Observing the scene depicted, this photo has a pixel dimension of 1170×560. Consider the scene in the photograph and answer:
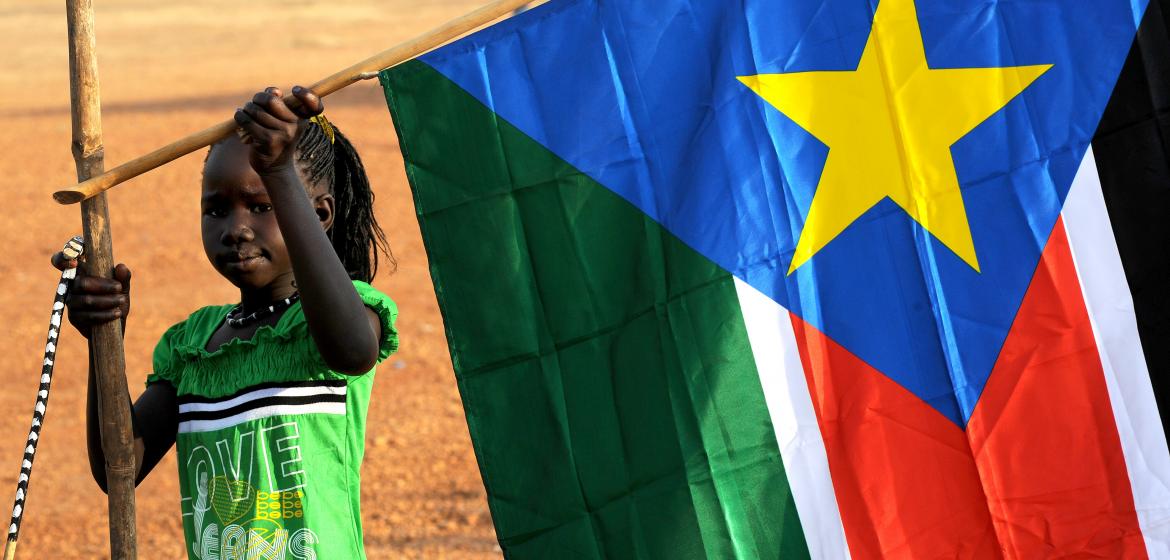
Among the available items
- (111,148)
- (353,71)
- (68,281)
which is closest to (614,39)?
(353,71)

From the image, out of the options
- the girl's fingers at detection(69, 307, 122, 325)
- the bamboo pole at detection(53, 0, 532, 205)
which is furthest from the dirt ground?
the bamboo pole at detection(53, 0, 532, 205)

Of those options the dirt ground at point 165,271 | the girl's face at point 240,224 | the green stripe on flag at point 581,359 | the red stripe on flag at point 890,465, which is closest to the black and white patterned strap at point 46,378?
the girl's face at point 240,224

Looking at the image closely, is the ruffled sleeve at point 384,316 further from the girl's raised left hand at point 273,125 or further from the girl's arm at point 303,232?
the girl's raised left hand at point 273,125

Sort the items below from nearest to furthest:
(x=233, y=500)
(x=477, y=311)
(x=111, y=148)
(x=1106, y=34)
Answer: (x=233, y=500), (x=477, y=311), (x=1106, y=34), (x=111, y=148)

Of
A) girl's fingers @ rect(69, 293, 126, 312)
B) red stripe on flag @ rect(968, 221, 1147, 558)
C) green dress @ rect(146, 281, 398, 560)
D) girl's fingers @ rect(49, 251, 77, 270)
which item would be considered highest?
girl's fingers @ rect(49, 251, 77, 270)

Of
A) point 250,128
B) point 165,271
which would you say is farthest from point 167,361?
point 165,271

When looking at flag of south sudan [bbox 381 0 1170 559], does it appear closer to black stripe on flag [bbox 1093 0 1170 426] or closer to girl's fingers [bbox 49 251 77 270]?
black stripe on flag [bbox 1093 0 1170 426]

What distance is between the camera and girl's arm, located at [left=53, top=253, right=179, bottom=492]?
264cm

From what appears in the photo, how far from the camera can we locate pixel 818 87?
118 inches

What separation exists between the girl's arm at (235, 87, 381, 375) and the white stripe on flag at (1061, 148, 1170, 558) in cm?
149

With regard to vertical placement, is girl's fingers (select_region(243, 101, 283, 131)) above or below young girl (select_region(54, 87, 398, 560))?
above

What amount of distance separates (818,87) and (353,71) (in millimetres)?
944

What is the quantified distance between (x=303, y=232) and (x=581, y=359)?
27.3 inches

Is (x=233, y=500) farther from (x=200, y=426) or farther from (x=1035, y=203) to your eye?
(x=1035, y=203)
